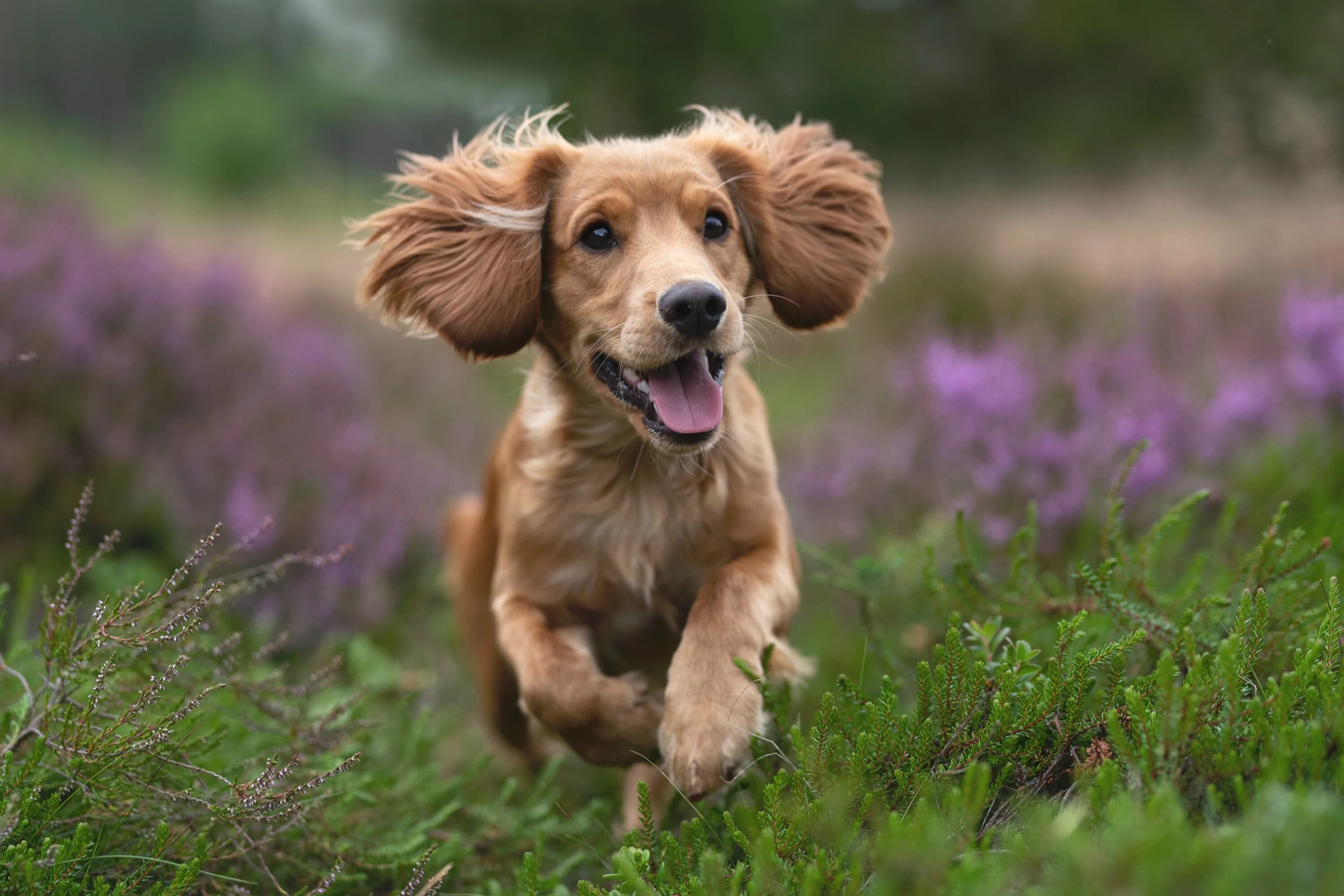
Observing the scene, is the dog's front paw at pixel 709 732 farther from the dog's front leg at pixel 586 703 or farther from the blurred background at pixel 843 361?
the blurred background at pixel 843 361

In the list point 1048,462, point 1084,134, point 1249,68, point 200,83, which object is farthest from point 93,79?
point 1048,462

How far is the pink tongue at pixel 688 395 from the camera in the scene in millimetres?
2227

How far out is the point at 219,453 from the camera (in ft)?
13.6

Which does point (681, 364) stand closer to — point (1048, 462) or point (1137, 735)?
point (1137, 735)

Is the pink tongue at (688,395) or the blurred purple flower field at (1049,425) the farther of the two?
the blurred purple flower field at (1049,425)

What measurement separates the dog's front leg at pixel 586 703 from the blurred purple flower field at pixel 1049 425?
166cm

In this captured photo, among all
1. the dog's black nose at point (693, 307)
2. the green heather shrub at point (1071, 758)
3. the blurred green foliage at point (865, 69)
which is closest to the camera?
the green heather shrub at point (1071, 758)

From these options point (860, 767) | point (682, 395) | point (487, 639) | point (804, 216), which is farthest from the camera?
point (487, 639)

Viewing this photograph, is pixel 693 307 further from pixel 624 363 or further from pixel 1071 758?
pixel 1071 758

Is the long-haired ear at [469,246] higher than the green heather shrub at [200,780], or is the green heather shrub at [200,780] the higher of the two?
the long-haired ear at [469,246]

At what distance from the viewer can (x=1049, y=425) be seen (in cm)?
370

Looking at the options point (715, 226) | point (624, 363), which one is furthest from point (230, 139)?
point (624, 363)

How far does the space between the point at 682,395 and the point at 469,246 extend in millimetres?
696

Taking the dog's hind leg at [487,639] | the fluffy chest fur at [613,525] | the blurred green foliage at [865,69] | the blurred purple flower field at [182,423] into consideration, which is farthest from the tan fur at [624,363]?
the blurred green foliage at [865,69]
